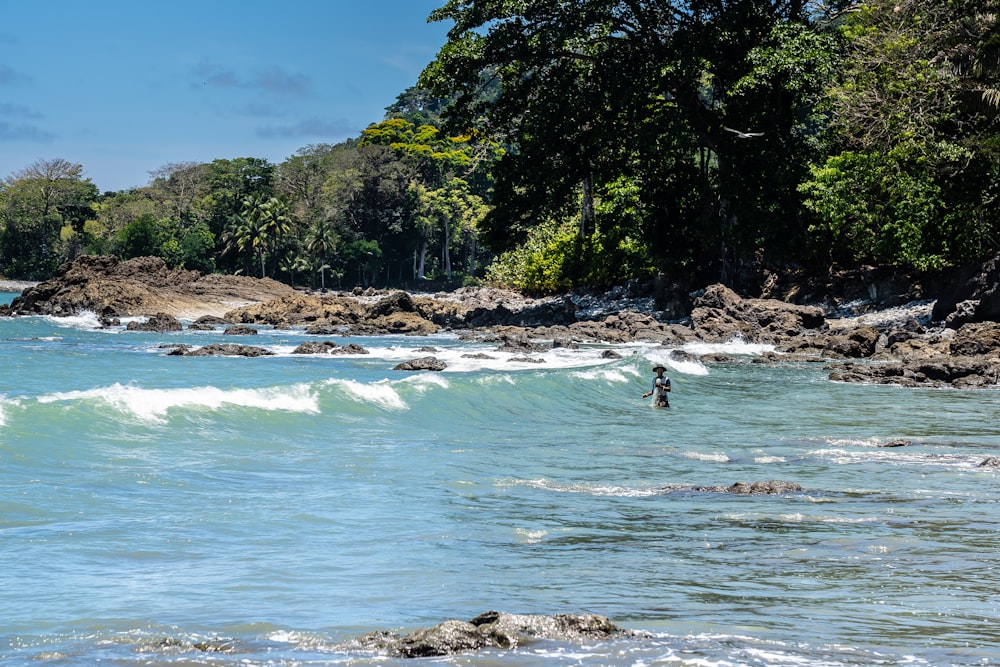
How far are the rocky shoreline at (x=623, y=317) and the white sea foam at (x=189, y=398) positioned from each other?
8275 mm

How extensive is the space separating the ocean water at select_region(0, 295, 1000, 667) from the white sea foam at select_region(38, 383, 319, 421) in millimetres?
58

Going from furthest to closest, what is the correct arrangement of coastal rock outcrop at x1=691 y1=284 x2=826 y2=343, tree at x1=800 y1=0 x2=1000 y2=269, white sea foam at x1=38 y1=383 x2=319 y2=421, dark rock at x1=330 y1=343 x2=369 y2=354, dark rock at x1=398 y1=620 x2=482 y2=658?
1. coastal rock outcrop at x1=691 y1=284 x2=826 y2=343
2. dark rock at x1=330 y1=343 x2=369 y2=354
3. tree at x1=800 y1=0 x2=1000 y2=269
4. white sea foam at x1=38 y1=383 x2=319 y2=421
5. dark rock at x1=398 y1=620 x2=482 y2=658

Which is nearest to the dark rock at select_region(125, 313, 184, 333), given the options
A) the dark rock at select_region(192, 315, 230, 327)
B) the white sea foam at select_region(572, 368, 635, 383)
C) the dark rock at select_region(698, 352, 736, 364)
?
the dark rock at select_region(192, 315, 230, 327)

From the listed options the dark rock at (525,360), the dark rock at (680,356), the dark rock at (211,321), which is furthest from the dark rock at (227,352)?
the dark rock at (211,321)

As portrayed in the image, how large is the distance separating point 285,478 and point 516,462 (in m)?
2.95

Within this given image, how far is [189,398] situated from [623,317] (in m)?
24.0

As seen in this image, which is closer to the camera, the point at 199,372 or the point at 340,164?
the point at 199,372

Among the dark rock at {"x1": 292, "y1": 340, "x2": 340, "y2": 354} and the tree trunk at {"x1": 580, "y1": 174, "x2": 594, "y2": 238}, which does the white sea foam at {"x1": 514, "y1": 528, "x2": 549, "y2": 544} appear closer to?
the dark rock at {"x1": 292, "y1": 340, "x2": 340, "y2": 354}

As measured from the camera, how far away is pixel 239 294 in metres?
61.7

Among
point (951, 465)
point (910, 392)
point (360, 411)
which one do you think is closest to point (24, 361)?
point (360, 411)

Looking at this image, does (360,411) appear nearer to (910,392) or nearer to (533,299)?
(910,392)

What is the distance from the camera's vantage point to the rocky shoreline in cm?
2595

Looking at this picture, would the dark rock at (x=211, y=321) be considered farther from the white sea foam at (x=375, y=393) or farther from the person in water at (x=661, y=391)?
the person in water at (x=661, y=391)

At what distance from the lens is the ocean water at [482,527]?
632 centimetres
